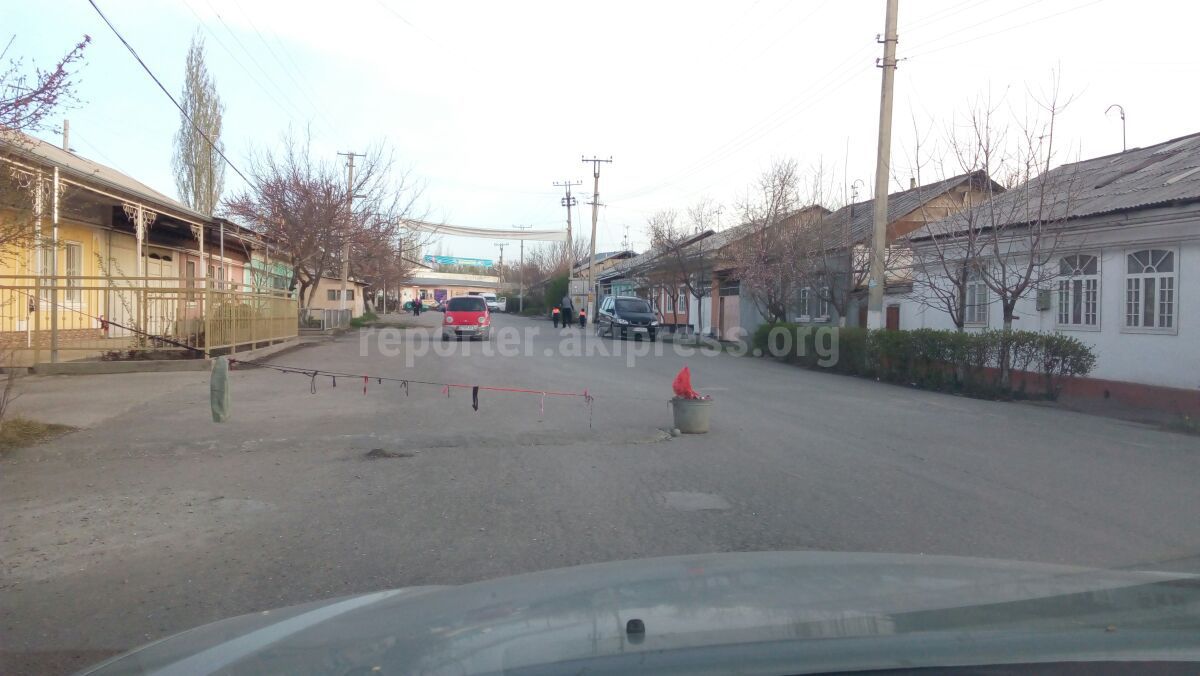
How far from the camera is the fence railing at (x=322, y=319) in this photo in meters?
37.8

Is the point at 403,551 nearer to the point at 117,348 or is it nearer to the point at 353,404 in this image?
the point at 353,404

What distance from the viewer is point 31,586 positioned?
5457 millimetres

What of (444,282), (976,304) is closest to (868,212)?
(976,304)

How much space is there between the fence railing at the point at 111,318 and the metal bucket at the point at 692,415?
11.3 meters

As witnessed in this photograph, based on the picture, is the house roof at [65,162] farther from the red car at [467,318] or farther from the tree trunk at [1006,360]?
the tree trunk at [1006,360]

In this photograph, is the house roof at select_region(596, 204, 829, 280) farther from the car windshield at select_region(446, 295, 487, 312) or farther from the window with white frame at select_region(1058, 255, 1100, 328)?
the window with white frame at select_region(1058, 255, 1100, 328)

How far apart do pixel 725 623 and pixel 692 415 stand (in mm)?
9155

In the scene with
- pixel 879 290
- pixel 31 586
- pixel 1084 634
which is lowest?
pixel 31 586

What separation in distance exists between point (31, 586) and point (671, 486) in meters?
5.30

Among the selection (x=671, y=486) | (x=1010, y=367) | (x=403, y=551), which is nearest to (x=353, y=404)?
(x=671, y=486)

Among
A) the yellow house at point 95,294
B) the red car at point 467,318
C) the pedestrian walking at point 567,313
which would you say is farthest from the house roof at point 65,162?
the pedestrian walking at point 567,313

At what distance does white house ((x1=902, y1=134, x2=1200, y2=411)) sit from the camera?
52.1 feet

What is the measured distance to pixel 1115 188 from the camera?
1933cm

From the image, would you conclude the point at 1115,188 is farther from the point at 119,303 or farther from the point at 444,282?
the point at 444,282
